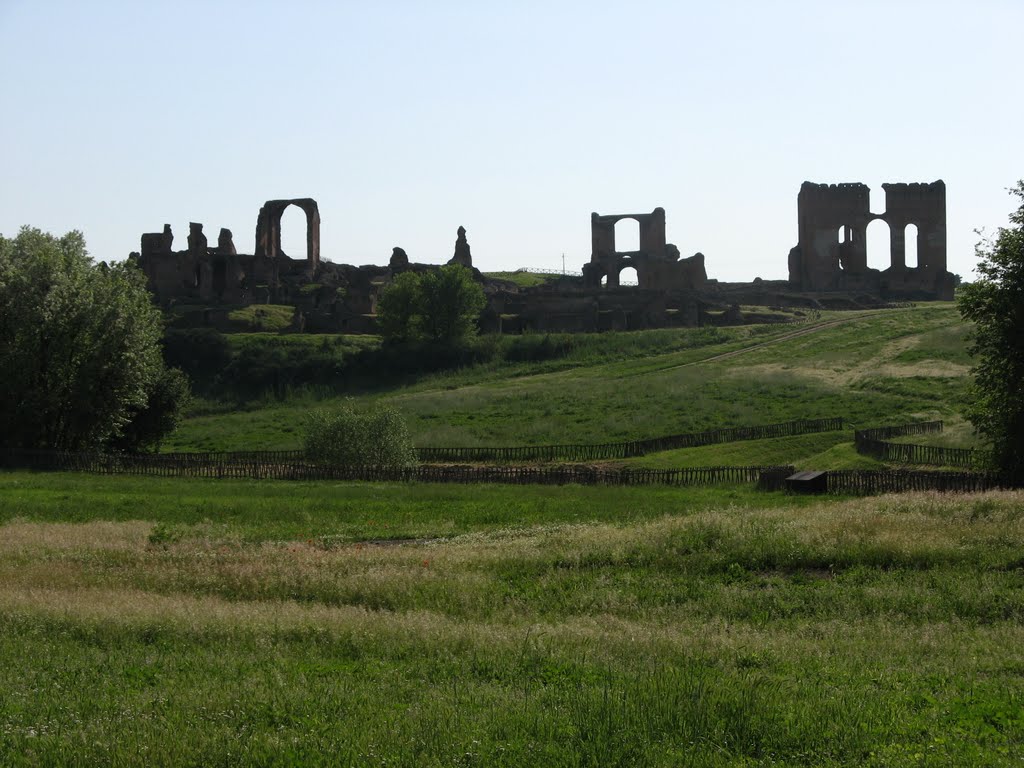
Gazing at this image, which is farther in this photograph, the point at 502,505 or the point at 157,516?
the point at 502,505

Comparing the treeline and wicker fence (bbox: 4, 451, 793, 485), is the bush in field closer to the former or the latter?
wicker fence (bbox: 4, 451, 793, 485)

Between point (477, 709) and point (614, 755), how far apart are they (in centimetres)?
156

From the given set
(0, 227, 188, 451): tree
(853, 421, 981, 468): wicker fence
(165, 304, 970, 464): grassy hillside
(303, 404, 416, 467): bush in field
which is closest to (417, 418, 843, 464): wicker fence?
(303, 404, 416, 467): bush in field

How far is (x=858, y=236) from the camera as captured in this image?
107m

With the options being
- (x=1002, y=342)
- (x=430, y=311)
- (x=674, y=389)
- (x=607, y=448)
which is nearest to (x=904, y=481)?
(x=1002, y=342)

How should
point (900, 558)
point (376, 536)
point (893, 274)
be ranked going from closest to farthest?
point (900, 558), point (376, 536), point (893, 274)

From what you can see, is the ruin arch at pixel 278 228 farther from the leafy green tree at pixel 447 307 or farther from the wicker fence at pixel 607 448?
the wicker fence at pixel 607 448

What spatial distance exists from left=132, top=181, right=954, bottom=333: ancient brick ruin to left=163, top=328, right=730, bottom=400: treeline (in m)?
6.86

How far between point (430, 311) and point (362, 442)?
125ft

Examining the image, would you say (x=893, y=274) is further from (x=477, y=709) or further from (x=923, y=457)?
(x=477, y=709)

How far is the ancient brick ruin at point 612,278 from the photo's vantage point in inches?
3462

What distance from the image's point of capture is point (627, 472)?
3519cm

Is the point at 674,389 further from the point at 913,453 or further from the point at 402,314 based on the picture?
the point at 402,314

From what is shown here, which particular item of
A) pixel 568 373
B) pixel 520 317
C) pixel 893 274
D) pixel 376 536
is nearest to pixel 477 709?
pixel 376 536
